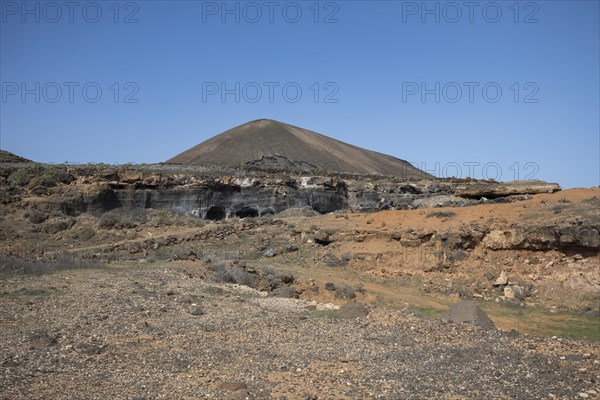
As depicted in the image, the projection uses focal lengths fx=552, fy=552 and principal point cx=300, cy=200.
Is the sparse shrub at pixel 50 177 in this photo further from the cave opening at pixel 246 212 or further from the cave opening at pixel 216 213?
the cave opening at pixel 246 212

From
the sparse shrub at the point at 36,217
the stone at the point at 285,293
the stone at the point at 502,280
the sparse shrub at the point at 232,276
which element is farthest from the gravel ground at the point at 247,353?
the sparse shrub at the point at 36,217

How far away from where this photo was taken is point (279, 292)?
14.0m

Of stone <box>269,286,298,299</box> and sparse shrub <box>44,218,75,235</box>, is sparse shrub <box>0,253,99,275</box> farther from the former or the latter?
sparse shrub <box>44,218,75,235</box>

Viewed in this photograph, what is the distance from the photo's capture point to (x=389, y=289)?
56.6ft

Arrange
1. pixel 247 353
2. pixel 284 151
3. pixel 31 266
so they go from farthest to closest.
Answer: pixel 284 151 → pixel 31 266 → pixel 247 353

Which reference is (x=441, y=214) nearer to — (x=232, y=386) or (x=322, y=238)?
(x=322, y=238)

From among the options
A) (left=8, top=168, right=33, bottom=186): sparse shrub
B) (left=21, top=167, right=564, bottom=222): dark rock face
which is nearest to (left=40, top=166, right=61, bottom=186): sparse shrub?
(left=21, top=167, right=564, bottom=222): dark rock face

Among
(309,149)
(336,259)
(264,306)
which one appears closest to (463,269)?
(336,259)

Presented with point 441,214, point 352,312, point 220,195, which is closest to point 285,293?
point 352,312

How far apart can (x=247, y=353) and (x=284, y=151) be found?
5234 centimetres

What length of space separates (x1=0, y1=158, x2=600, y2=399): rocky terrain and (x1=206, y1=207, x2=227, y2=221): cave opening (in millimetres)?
65

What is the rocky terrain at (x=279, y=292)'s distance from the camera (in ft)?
22.6

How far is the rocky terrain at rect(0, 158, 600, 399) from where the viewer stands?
6883 millimetres

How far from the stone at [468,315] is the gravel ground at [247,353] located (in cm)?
61
